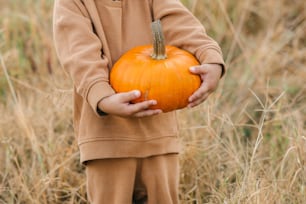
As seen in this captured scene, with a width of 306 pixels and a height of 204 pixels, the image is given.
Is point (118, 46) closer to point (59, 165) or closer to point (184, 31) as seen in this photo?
point (184, 31)

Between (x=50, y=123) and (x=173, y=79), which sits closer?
(x=173, y=79)

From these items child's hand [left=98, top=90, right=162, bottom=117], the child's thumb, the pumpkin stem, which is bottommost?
child's hand [left=98, top=90, right=162, bottom=117]

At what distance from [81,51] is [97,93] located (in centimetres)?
15

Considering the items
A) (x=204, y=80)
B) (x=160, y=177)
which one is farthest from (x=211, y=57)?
(x=160, y=177)

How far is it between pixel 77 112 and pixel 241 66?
1876mm

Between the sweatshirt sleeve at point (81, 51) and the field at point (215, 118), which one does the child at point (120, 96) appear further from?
the field at point (215, 118)

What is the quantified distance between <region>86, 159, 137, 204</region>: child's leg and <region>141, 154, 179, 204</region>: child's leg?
0.17ft

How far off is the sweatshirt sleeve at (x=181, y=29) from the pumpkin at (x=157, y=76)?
0.13 m

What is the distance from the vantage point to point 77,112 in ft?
7.77

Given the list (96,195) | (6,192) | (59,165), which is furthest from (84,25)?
(6,192)

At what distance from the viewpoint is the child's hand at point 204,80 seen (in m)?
2.12

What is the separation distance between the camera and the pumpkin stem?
2070 mm

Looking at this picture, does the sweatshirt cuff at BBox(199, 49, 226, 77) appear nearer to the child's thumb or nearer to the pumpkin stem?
the pumpkin stem

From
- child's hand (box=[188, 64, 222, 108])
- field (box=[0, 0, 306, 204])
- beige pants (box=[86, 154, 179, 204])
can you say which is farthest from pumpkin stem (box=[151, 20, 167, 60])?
field (box=[0, 0, 306, 204])
